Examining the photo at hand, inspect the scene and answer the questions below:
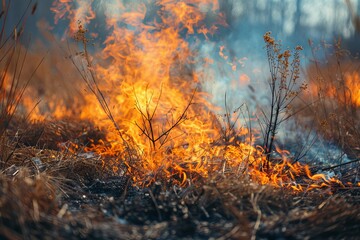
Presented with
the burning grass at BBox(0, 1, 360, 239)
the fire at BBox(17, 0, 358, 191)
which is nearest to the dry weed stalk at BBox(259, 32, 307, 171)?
the burning grass at BBox(0, 1, 360, 239)

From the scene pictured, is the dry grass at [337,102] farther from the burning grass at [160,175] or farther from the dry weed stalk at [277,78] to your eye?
the burning grass at [160,175]

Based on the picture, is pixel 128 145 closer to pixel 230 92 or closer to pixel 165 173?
pixel 165 173

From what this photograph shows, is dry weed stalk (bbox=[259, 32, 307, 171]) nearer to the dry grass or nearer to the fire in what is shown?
the fire

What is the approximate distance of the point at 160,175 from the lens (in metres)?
3.55

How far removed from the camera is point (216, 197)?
2.71 m

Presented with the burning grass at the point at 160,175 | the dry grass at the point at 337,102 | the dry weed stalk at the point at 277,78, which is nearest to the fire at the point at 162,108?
the burning grass at the point at 160,175

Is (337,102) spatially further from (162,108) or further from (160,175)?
(160,175)

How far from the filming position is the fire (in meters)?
3.75

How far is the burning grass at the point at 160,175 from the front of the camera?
2268 millimetres

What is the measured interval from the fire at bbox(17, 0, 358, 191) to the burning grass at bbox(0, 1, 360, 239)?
17 millimetres

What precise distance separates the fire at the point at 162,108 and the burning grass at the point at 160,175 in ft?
0.06

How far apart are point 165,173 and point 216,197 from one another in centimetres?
95

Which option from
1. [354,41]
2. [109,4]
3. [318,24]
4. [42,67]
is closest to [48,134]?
[109,4]

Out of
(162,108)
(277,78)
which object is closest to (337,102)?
(277,78)
